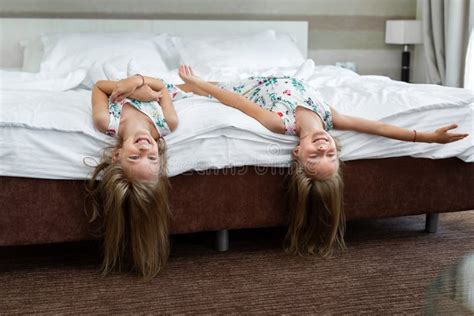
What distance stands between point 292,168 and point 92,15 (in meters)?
2.26

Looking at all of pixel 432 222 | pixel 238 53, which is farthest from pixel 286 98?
pixel 238 53

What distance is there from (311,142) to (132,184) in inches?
24.4

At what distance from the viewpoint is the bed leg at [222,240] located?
2.43 meters

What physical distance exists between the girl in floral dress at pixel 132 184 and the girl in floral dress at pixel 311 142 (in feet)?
1.09

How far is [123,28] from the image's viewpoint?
13.5ft

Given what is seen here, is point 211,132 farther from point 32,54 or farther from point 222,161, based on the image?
point 32,54

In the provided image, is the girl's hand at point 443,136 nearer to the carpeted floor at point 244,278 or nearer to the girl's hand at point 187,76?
the carpeted floor at point 244,278

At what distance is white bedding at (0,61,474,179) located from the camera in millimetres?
2104

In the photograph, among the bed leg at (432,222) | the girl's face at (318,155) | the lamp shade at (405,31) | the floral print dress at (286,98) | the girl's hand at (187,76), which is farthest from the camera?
the lamp shade at (405,31)

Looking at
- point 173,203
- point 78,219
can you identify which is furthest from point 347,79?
point 78,219

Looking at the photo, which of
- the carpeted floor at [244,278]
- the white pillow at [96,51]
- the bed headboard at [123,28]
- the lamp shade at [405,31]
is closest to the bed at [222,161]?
the carpeted floor at [244,278]

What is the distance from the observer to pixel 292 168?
2.31 m

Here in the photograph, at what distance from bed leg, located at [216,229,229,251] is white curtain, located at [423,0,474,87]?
2425 mm

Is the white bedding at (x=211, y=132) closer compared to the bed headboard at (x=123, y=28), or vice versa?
the white bedding at (x=211, y=132)
